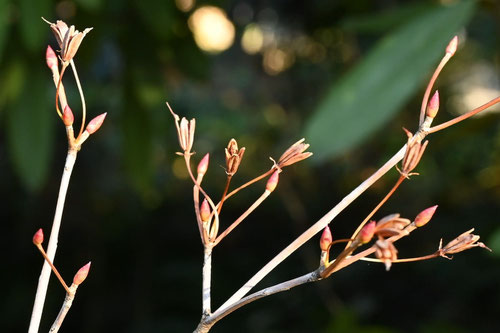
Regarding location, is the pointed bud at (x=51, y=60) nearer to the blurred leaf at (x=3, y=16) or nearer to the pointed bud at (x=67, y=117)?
the pointed bud at (x=67, y=117)

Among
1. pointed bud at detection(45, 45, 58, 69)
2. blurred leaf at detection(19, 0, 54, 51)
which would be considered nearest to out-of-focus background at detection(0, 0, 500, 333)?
blurred leaf at detection(19, 0, 54, 51)

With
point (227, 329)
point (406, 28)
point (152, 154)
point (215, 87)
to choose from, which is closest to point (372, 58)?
point (406, 28)

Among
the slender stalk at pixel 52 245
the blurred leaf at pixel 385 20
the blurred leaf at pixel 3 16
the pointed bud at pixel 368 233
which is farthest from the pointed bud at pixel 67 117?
the blurred leaf at pixel 385 20

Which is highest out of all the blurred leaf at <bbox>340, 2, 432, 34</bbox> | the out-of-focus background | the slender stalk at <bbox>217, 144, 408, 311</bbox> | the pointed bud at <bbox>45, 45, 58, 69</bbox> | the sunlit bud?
the pointed bud at <bbox>45, 45, 58, 69</bbox>

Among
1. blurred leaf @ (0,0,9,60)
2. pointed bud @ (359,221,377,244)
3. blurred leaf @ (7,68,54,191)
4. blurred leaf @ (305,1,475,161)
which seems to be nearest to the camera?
pointed bud @ (359,221,377,244)

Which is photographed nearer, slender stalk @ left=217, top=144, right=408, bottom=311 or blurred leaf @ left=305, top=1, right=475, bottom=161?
slender stalk @ left=217, top=144, right=408, bottom=311

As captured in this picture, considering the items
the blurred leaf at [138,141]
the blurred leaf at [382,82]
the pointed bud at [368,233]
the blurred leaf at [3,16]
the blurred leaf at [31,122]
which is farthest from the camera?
the blurred leaf at [138,141]

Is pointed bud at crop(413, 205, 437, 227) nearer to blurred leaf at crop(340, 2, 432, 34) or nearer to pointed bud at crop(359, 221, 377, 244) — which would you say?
pointed bud at crop(359, 221, 377, 244)
